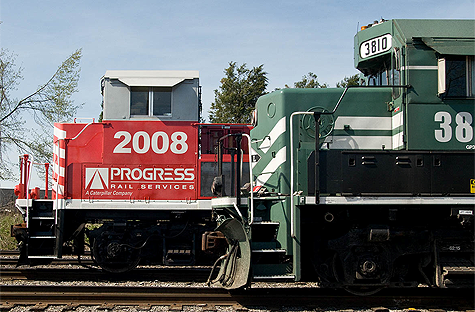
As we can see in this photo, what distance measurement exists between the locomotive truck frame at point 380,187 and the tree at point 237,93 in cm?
2025

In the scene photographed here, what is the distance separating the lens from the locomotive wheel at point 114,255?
348 inches

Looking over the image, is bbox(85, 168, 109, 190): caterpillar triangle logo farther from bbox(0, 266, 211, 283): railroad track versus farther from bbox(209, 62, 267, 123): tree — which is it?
bbox(209, 62, 267, 123): tree

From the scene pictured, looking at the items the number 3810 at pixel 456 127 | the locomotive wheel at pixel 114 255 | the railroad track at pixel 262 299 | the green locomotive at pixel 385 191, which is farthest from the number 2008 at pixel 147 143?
the number 3810 at pixel 456 127

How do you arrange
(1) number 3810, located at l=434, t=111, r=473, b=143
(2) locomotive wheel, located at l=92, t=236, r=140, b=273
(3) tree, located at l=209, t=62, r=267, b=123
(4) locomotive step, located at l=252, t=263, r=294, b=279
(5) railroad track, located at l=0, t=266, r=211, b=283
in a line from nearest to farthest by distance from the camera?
(4) locomotive step, located at l=252, t=263, r=294, b=279 → (1) number 3810, located at l=434, t=111, r=473, b=143 → (5) railroad track, located at l=0, t=266, r=211, b=283 → (2) locomotive wheel, located at l=92, t=236, r=140, b=273 → (3) tree, located at l=209, t=62, r=267, b=123

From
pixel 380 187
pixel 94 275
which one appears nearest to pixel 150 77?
pixel 94 275

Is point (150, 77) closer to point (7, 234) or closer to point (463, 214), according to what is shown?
point (463, 214)

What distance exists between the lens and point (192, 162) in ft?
30.5

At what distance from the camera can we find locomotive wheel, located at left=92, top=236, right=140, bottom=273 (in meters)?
8.83

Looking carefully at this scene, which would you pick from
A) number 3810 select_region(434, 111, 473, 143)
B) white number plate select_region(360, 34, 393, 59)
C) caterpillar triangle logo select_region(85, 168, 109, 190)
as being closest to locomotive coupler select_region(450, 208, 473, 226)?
number 3810 select_region(434, 111, 473, 143)

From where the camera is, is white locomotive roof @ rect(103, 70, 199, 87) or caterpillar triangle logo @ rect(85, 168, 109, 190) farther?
white locomotive roof @ rect(103, 70, 199, 87)

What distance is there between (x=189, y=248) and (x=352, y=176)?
177 inches

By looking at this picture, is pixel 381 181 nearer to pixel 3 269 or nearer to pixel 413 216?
pixel 413 216

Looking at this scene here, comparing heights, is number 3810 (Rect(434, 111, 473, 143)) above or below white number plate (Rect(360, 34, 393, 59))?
below

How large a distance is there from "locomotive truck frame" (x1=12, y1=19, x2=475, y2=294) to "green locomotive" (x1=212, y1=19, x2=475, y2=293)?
1 cm
